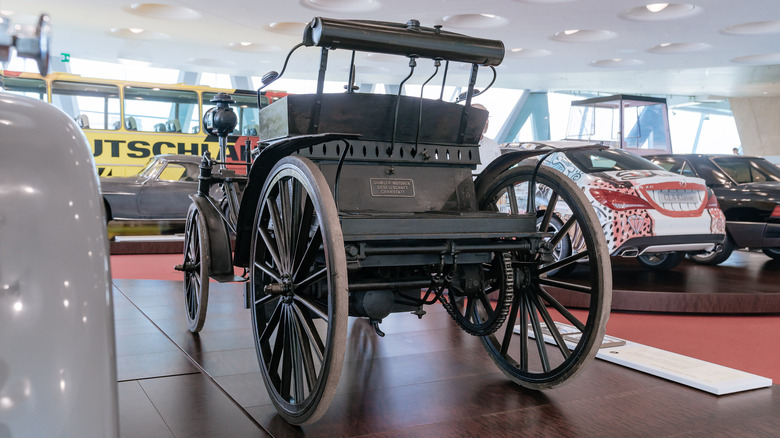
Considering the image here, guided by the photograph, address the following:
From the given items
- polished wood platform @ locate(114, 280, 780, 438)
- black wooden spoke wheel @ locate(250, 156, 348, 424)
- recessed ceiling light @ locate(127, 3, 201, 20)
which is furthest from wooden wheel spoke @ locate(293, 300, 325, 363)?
recessed ceiling light @ locate(127, 3, 201, 20)

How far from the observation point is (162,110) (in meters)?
14.4

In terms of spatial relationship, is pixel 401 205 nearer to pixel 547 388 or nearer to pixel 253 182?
pixel 253 182

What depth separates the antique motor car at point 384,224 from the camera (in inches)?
101

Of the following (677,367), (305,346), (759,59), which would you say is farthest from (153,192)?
(759,59)

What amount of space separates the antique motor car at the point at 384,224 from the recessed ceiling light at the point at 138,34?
641 inches

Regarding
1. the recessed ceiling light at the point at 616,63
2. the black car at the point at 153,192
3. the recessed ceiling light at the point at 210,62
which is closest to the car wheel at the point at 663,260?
the black car at the point at 153,192

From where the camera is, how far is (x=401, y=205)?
10.1 feet

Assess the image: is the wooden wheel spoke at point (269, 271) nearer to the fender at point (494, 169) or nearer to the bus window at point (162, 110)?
the fender at point (494, 169)

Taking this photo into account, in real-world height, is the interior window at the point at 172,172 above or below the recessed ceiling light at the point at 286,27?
below

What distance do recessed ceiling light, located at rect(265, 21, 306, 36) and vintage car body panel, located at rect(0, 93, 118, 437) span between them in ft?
55.4

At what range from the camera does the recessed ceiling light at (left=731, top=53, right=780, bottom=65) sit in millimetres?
19952

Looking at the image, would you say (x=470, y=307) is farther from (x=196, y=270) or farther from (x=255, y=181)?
(x=196, y=270)

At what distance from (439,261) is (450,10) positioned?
1313 centimetres

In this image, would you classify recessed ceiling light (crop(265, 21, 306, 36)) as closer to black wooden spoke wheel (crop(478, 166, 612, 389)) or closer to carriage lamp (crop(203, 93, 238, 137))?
carriage lamp (crop(203, 93, 238, 137))
